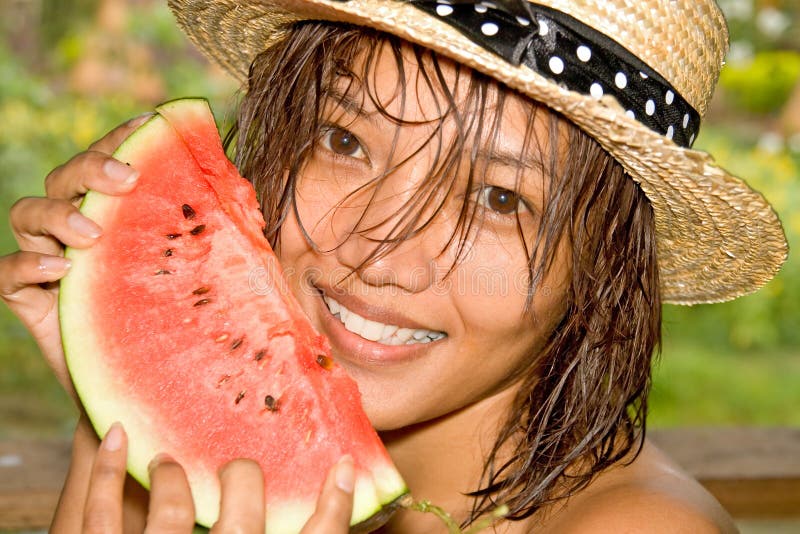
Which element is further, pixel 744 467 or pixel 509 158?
pixel 744 467

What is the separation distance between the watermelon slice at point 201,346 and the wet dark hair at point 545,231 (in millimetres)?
161

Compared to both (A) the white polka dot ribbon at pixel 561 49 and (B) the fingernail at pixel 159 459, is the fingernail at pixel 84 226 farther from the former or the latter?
(A) the white polka dot ribbon at pixel 561 49

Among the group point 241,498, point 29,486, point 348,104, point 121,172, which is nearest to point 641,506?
point 241,498

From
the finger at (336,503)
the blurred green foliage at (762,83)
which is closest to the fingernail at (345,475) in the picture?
the finger at (336,503)

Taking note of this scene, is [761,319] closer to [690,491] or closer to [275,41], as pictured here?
[690,491]

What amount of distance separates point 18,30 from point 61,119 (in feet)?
3.14

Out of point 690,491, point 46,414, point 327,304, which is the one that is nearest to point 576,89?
point 327,304

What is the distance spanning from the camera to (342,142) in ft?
Result: 4.76

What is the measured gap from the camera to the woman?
1216 mm

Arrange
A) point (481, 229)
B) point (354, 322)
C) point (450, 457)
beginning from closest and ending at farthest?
point (481, 229) < point (354, 322) < point (450, 457)

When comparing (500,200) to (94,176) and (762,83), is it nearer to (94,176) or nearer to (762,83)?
(94,176)

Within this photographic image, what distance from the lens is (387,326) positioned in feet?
4.73

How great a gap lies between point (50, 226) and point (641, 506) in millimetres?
979

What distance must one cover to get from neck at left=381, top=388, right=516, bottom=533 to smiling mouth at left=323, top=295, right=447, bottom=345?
305 mm
